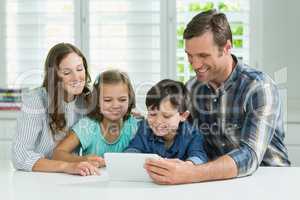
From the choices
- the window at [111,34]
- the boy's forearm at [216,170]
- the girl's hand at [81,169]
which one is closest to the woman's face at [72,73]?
the girl's hand at [81,169]

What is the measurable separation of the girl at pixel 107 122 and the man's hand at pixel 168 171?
515 millimetres

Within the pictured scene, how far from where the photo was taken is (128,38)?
138 inches

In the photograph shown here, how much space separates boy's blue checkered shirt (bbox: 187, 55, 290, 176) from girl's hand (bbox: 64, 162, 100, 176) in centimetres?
47

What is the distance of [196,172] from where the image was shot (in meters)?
1.52

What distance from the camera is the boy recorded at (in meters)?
1.85

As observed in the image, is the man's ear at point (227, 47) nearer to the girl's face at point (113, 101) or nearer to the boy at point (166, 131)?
the boy at point (166, 131)

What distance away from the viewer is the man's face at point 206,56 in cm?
188

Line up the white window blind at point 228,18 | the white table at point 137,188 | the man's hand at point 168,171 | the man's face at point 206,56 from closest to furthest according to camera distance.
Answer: the white table at point 137,188, the man's hand at point 168,171, the man's face at point 206,56, the white window blind at point 228,18

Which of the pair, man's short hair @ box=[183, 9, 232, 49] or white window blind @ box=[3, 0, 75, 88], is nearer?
man's short hair @ box=[183, 9, 232, 49]

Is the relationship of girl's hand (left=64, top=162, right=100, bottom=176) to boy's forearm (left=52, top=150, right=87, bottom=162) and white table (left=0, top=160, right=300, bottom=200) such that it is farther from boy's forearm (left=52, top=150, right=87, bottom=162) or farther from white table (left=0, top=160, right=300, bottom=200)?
boy's forearm (left=52, top=150, right=87, bottom=162)

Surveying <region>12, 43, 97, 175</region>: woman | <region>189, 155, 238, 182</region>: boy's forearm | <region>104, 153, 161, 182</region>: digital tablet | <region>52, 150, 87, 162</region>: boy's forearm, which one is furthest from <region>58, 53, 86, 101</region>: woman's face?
<region>189, 155, 238, 182</region>: boy's forearm

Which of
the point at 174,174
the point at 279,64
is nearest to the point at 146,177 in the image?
the point at 174,174

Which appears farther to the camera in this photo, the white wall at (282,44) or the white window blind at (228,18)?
the white window blind at (228,18)

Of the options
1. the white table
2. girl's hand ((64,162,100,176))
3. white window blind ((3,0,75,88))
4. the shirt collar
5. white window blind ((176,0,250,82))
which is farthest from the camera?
white window blind ((3,0,75,88))
